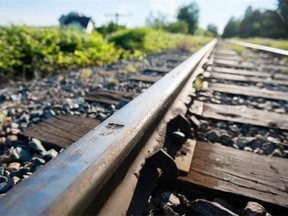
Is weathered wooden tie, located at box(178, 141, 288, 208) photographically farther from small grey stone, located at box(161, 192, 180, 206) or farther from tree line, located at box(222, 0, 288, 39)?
tree line, located at box(222, 0, 288, 39)

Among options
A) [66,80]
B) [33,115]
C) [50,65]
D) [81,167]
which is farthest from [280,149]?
[50,65]

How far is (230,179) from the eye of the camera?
4.63 ft

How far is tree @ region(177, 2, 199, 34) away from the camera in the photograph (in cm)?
8125

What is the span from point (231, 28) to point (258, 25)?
19273 millimetres

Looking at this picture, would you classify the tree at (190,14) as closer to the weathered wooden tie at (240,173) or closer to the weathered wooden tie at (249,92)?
the weathered wooden tie at (249,92)

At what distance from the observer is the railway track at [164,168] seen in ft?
2.35

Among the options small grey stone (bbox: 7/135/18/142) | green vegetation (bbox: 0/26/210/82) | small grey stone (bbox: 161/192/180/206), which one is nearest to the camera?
small grey stone (bbox: 161/192/180/206)

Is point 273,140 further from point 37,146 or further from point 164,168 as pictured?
point 37,146

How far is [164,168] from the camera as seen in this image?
125cm

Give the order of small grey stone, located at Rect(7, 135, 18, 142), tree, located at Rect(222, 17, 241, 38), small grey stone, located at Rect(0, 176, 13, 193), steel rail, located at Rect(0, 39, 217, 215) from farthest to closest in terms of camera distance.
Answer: tree, located at Rect(222, 17, 241, 38)
small grey stone, located at Rect(7, 135, 18, 142)
small grey stone, located at Rect(0, 176, 13, 193)
steel rail, located at Rect(0, 39, 217, 215)

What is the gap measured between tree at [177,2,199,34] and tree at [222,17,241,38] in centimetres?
864

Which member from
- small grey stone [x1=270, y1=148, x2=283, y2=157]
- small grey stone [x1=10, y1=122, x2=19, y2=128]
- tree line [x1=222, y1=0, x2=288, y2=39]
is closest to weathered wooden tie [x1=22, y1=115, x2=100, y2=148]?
small grey stone [x1=10, y1=122, x2=19, y2=128]

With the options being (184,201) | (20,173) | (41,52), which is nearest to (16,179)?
(20,173)

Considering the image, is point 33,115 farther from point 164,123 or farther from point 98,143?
point 98,143
